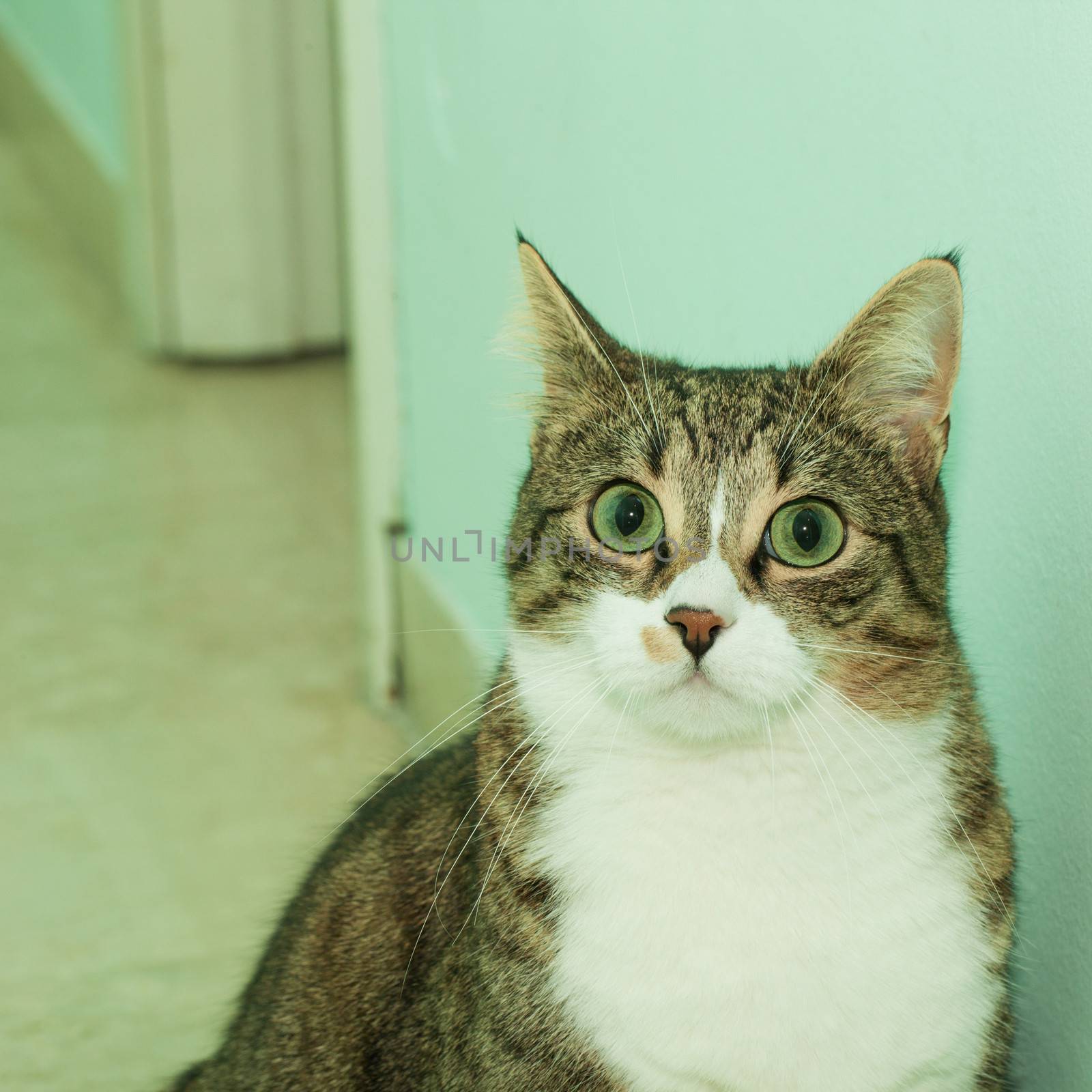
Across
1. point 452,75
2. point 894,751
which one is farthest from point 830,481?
point 452,75

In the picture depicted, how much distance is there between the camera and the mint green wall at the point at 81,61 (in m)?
4.63

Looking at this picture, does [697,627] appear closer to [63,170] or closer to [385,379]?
[385,379]

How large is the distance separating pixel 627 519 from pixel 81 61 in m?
4.54

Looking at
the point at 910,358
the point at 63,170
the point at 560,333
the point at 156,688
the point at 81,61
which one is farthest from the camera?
the point at 63,170

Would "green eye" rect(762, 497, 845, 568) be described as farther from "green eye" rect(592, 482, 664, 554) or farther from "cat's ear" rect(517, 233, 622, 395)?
"cat's ear" rect(517, 233, 622, 395)

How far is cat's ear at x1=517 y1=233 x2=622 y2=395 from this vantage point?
1.25 m

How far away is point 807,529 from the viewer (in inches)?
45.3

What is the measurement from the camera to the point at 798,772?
1.14m

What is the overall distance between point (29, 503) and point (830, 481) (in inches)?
114

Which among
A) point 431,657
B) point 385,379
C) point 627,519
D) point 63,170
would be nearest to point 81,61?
point 63,170

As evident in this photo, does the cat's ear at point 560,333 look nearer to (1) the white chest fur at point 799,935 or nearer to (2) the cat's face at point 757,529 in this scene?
(2) the cat's face at point 757,529

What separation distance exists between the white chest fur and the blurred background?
220 mm

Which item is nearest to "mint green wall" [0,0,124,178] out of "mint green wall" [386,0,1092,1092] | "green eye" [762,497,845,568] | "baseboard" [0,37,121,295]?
"baseboard" [0,37,121,295]

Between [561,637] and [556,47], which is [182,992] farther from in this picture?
[556,47]
